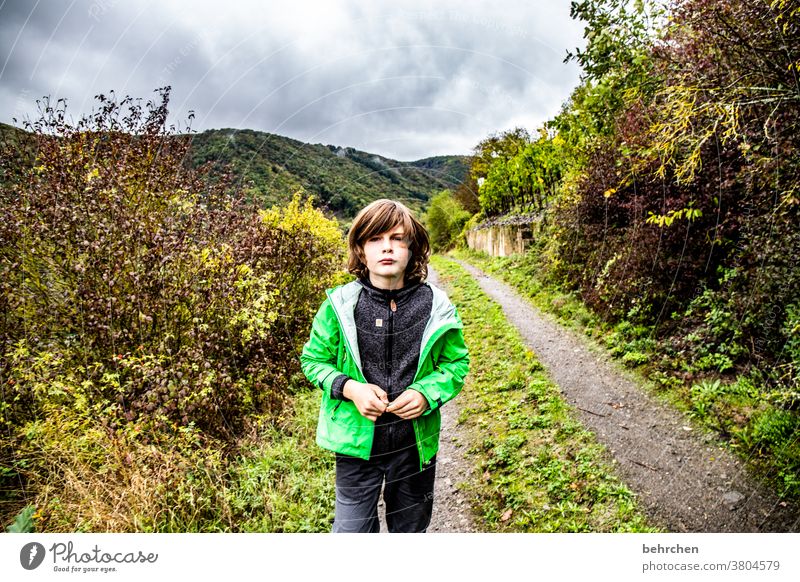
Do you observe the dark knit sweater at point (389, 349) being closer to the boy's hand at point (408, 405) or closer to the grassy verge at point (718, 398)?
the boy's hand at point (408, 405)

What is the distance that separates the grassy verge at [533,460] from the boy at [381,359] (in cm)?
142

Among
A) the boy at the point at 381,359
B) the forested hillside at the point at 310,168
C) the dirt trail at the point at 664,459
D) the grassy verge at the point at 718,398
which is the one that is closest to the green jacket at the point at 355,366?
the boy at the point at 381,359

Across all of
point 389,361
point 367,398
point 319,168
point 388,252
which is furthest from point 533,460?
point 319,168

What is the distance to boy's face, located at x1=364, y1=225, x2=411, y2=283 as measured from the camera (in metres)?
1.52

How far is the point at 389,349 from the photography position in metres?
1.57

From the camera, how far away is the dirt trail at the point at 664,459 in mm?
2258

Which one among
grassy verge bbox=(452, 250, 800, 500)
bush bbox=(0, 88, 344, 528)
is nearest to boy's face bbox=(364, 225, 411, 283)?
bush bbox=(0, 88, 344, 528)

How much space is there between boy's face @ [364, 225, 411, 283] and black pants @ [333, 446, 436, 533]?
72 cm

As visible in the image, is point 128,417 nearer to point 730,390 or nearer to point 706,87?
point 706,87

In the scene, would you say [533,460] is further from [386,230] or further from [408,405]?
[386,230]

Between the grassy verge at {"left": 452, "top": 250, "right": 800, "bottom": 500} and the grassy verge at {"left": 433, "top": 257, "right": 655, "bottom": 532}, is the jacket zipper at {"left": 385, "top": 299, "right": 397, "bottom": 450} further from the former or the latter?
the grassy verge at {"left": 452, "top": 250, "right": 800, "bottom": 500}

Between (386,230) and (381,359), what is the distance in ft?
1.67
